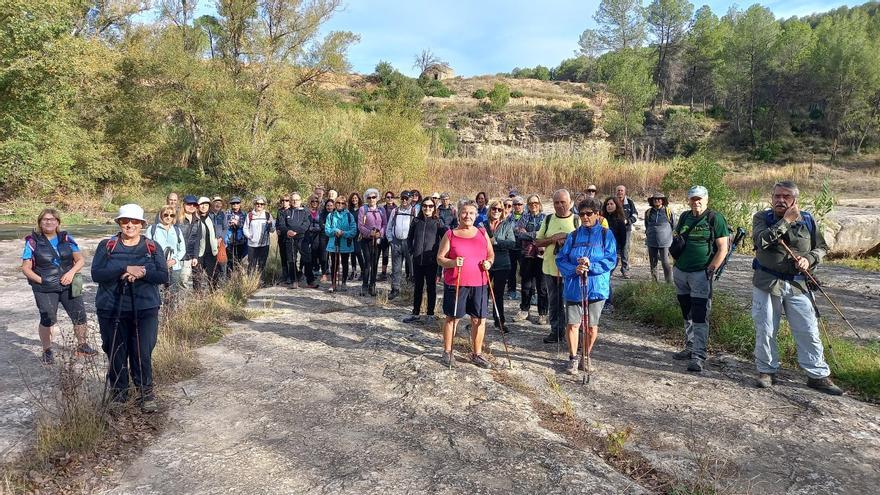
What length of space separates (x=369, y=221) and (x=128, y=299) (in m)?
4.69

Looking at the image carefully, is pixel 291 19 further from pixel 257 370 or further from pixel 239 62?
pixel 257 370

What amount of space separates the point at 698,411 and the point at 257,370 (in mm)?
4061

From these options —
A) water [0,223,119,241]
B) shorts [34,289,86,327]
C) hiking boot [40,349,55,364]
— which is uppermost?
shorts [34,289,86,327]

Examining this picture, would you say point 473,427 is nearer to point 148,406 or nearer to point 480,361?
point 480,361

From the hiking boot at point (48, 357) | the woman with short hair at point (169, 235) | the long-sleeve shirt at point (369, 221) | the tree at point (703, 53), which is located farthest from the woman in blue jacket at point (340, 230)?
the tree at point (703, 53)

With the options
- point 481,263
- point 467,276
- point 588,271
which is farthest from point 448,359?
point 588,271

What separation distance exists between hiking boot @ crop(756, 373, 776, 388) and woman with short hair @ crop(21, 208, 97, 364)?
6388mm

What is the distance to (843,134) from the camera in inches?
1588

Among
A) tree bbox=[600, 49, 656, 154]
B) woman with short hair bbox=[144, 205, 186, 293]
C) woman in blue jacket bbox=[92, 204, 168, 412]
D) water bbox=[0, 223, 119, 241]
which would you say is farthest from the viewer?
tree bbox=[600, 49, 656, 154]

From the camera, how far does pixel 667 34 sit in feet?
184

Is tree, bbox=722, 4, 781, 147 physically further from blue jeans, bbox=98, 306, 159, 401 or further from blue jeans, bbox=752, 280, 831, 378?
blue jeans, bbox=98, 306, 159, 401

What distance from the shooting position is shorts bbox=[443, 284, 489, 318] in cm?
510

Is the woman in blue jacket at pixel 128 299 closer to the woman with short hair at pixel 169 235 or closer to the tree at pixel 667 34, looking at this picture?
the woman with short hair at pixel 169 235

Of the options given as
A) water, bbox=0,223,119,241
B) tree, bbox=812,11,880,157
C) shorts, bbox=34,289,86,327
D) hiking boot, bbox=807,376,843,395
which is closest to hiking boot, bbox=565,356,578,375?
hiking boot, bbox=807,376,843,395
